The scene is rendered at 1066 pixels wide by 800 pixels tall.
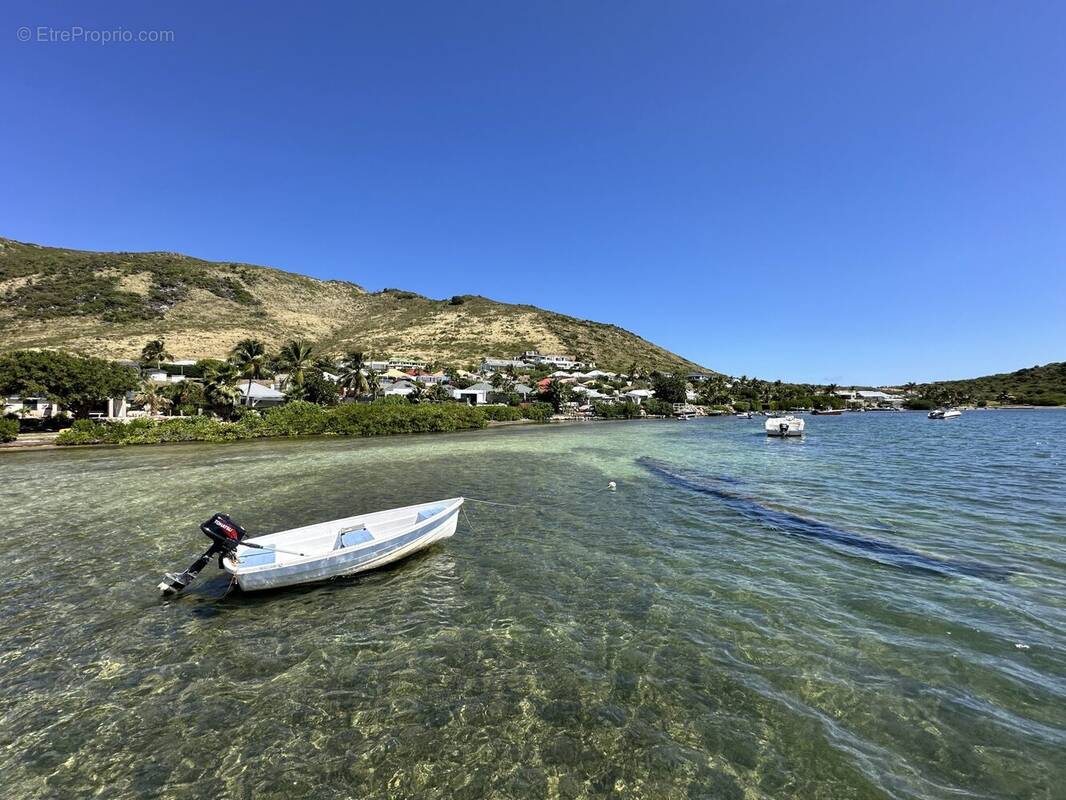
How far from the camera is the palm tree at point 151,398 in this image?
58.9m

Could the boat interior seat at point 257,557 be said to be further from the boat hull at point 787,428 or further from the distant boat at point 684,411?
the distant boat at point 684,411

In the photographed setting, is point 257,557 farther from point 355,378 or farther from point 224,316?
point 224,316

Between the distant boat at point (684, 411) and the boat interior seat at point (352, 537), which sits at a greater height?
the distant boat at point (684, 411)

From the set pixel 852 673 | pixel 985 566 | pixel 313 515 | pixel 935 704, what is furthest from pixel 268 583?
pixel 985 566

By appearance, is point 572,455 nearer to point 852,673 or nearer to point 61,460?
point 852,673

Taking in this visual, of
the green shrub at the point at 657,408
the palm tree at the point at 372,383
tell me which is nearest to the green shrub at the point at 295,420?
the palm tree at the point at 372,383

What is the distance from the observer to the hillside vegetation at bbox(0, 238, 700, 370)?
341 feet

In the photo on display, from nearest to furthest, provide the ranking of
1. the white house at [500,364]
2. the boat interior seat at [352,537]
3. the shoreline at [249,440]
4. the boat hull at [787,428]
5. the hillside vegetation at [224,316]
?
the boat interior seat at [352,537] < the shoreline at [249,440] < the boat hull at [787,428] < the hillside vegetation at [224,316] < the white house at [500,364]

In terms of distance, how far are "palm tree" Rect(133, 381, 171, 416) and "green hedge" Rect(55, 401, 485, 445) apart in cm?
929

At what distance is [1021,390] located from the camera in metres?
178

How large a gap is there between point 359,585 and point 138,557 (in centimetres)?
799

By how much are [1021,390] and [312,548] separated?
249m

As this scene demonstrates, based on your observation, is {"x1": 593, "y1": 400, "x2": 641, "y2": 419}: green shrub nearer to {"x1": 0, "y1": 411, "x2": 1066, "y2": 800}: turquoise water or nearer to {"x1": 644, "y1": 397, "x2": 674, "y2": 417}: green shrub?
{"x1": 644, "y1": 397, "x2": 674, "y2": 417}: green shrub

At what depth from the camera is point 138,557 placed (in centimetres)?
1506
